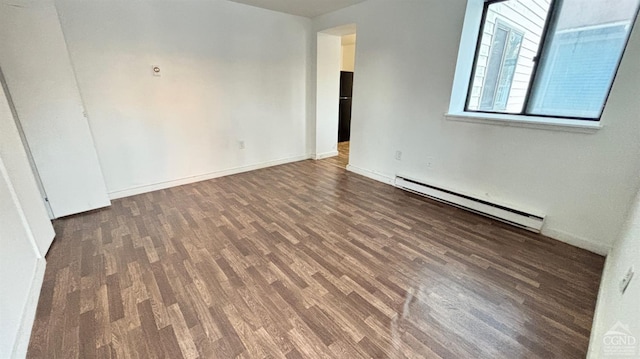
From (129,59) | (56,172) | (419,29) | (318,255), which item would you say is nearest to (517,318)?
(318,255)

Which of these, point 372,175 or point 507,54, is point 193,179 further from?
point 507,54

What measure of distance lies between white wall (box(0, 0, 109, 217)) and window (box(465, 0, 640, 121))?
422cm

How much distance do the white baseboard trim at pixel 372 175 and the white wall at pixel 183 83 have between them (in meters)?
1.38

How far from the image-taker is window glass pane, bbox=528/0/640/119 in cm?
207

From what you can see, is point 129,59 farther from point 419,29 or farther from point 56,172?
point 419,29

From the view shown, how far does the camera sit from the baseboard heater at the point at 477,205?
2.50 metres

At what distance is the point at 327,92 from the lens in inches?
186

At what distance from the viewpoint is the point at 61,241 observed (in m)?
2.32

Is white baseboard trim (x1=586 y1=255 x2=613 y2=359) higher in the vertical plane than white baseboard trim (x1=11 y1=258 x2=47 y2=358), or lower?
higher

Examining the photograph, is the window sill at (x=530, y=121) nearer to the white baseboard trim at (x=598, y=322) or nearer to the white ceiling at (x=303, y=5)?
the white baseboard trim at (x=598, y=322)

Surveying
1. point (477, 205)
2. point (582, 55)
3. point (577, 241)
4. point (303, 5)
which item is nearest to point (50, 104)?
point (303, 5)

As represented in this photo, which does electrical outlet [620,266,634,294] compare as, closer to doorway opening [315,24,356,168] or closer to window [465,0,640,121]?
window [465,0,640,121]

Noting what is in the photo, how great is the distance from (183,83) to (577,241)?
4.62 meters

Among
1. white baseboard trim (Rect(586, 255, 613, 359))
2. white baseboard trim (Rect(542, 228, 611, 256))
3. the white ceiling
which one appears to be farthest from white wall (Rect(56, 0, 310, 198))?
white baseboard trim (Rect(586, 255, 613, 359))
